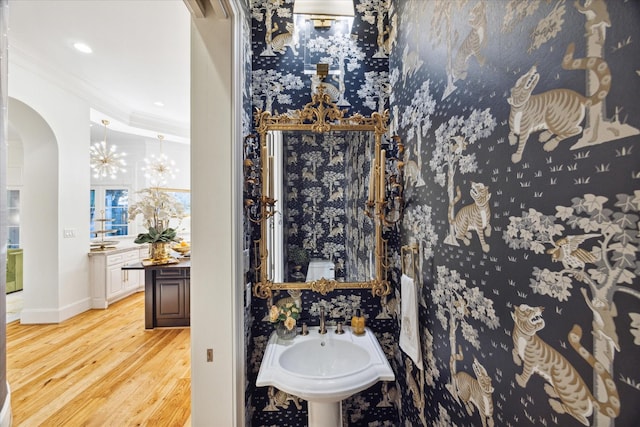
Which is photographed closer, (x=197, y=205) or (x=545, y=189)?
(x=545, y=189)

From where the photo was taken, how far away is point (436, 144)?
114 cm

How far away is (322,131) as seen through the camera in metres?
1.67

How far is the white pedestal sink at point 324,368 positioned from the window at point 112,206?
243 inches

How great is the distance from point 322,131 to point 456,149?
2.89 ft

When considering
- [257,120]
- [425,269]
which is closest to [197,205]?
[257,120]

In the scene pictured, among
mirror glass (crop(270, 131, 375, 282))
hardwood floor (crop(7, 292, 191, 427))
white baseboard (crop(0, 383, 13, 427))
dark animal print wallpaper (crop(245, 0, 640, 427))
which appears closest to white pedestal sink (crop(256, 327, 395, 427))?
dark animal print wallpaper (crop(245, 0, 640, 427))

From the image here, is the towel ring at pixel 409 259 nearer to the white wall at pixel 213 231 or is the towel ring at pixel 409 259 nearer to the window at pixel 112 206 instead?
the white wall at pixel 213 231

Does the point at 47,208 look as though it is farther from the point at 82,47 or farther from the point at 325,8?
the point at 325,8

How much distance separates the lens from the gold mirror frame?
1646 millimetres

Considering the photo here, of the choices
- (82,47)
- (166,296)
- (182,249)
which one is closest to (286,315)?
(166,296)

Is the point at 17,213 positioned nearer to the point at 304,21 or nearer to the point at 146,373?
the point at 146,373

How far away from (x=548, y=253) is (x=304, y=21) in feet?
5.91

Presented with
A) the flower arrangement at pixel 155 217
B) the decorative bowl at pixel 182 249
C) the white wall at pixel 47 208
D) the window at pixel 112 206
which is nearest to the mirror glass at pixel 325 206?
the flower arrangement at pixel 155 217

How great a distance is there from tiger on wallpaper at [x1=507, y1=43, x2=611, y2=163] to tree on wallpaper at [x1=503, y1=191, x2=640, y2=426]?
15 centimetres
